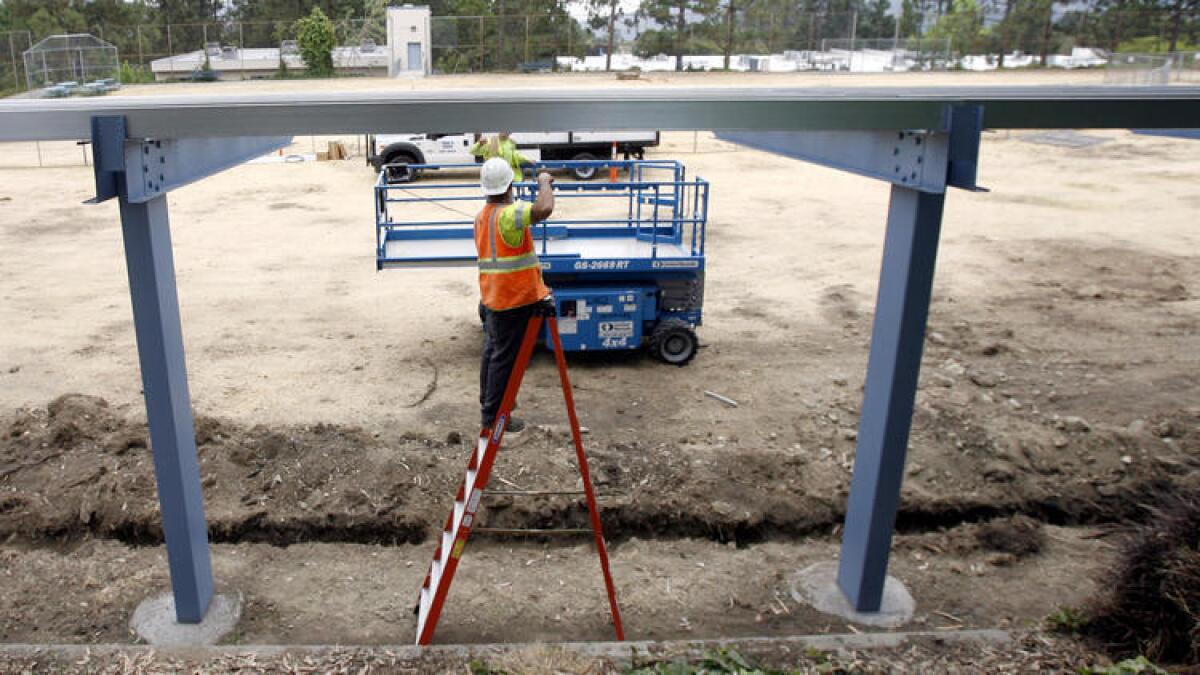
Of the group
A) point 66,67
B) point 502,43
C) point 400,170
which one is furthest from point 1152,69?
point 66,67

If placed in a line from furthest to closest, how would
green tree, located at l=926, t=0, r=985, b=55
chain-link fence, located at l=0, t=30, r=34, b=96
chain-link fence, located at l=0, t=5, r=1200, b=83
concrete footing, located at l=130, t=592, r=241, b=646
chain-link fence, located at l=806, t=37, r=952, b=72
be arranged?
1. green tree, located at l=926, t=0, r=985, b=55
2. chain-link fence, located at l=806, t=37, r=952, b=72
3. chain-link fence, located at l=0, t=5, r=1200, b=83
4. chain-link fence, located at l=0, t=30, r=34, b=96
5. concrete footing, located at l=130, t=592, r=241, b=646

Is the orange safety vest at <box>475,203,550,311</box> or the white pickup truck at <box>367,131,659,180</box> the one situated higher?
the orange safety vest at <box>475,203,550,311</box>

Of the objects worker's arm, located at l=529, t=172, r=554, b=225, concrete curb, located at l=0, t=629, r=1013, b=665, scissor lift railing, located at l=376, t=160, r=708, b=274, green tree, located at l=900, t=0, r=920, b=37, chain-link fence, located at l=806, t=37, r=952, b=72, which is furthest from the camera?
green tree, located at l=900, t=0, r=920, b=37

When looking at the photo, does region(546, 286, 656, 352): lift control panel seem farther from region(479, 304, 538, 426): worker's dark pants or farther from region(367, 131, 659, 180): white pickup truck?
region(367, 131, 659, 180): white pickup truck

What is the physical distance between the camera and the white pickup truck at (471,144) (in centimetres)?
2159

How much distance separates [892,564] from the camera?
6.43 metres

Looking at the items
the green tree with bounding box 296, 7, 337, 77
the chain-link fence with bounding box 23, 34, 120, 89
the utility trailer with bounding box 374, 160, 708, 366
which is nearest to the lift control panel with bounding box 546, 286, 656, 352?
the utility trailer with bounding box 374, 160, 708, 366

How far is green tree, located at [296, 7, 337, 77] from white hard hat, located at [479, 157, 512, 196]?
4002 cm

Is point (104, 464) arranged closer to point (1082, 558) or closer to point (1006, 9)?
point (1082, 558)

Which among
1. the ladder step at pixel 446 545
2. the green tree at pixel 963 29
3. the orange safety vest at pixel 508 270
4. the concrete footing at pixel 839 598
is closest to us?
the ladder step at pixel 446 545

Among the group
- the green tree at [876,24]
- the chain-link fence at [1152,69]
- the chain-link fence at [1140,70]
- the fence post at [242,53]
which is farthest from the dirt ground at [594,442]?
the green tree at [876,24]

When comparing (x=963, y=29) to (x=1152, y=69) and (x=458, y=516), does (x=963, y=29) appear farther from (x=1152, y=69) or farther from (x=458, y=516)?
(x=458, y=516)

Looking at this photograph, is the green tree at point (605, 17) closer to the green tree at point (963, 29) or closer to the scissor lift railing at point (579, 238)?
the green tree at point (963, 29)

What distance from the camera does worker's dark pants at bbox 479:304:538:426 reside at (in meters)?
6.27
